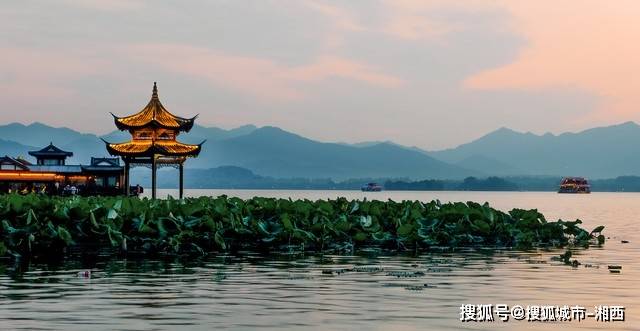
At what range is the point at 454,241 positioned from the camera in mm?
35094

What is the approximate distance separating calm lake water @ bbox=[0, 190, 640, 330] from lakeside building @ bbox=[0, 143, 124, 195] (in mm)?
70223

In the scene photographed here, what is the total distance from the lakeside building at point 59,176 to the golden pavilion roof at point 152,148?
811 inches

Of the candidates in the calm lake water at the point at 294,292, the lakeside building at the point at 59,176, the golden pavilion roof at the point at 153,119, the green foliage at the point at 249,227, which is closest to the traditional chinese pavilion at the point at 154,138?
the golden pavilion roof at the point at 153,119

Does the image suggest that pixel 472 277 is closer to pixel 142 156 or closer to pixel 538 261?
pixel 538 261

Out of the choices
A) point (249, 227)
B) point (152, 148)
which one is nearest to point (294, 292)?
point (249, 227)

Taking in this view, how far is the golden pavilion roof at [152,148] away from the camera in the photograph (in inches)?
2881

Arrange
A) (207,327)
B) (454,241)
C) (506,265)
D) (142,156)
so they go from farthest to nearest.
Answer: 1. (142,156)
2. (454,241)
3. (506,265)
4. (207,327)

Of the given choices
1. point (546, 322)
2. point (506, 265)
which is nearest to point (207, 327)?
point (546, 322)

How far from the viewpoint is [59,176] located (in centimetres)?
10725

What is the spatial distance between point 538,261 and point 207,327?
53.2 feet

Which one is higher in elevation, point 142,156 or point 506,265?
point 142,156

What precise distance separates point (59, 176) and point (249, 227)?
78.9 m

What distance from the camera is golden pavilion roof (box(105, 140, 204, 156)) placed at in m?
73.2

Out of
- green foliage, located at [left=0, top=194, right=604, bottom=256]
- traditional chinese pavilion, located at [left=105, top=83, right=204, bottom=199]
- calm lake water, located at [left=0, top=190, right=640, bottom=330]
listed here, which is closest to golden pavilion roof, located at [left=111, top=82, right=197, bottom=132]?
traditional chinese pavilion, located at [left=105, top=83, right=204, bottom=199]
